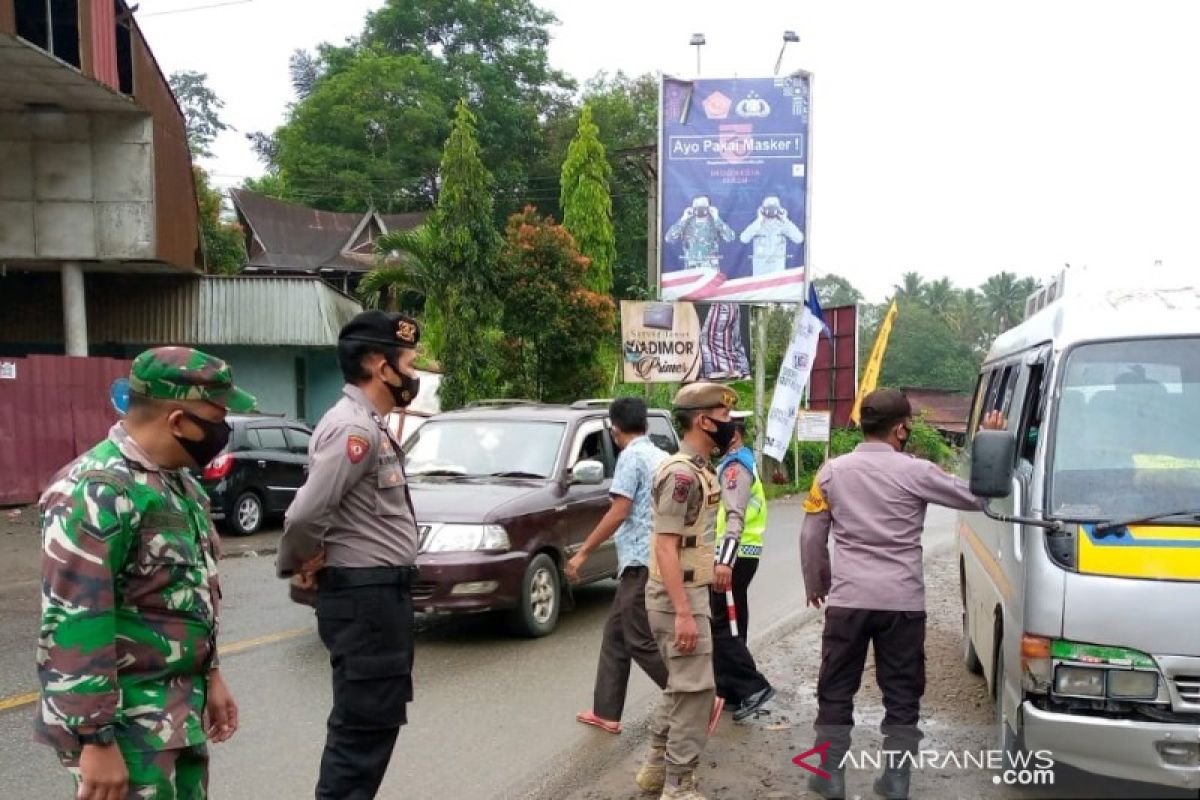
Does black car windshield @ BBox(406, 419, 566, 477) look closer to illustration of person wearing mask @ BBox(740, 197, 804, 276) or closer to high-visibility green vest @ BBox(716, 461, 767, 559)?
high-visibility green vest @ BBox(716, 461, 767, 559)

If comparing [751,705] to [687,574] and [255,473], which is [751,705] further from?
Result: [255,473]

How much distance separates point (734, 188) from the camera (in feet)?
67.7

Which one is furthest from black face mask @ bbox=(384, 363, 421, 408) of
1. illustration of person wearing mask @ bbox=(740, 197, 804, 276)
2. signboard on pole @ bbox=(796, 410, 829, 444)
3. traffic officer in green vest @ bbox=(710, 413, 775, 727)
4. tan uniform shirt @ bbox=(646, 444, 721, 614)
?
signboard on pole @ bbox=(796, 410, 829, 444)

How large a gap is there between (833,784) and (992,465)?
1.68m

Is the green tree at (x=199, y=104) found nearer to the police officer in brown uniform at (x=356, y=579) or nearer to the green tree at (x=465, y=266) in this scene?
the green tree at (x=465, y=266)

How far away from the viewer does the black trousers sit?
3.58m

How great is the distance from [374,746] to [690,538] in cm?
157

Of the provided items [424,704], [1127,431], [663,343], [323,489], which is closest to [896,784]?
[1127,431]

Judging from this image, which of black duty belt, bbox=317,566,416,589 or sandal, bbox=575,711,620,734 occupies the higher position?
black duty belt, bbox=317,566,416,589

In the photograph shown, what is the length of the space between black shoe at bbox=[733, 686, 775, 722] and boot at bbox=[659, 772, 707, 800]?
1.61 meters

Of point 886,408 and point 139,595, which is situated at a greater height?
point 886,408

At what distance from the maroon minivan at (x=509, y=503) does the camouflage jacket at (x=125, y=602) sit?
14.6ft

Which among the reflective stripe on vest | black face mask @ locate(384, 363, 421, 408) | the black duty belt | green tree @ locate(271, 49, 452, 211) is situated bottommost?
the reflective stripe on vest

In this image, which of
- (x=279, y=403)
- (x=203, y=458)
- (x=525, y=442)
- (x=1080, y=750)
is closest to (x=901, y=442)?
(x=1080, y=750)
